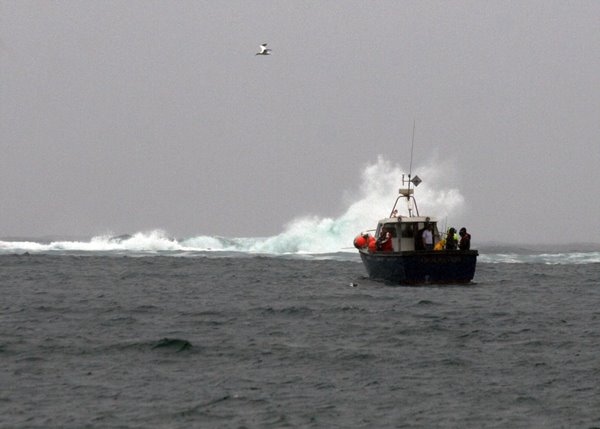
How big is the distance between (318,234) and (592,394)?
6814cm

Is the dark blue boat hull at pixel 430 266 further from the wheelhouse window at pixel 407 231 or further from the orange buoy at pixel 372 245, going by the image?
the wheelhouse window at pixel 407 231

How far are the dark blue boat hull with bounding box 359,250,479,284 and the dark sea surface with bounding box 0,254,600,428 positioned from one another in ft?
2.15

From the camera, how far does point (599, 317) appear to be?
2634cm

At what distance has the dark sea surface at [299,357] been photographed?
1399 cm

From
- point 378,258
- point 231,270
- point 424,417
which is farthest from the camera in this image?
point 231,270

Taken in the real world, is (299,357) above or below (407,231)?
below

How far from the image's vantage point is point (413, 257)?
33.9 metres

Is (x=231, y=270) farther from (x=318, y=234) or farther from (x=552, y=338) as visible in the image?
(x=318, y=234)

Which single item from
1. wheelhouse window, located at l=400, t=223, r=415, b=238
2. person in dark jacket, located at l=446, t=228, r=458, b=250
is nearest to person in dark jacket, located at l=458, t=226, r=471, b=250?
person in dark jacket, located at l=446, t=228, r=458, b=250

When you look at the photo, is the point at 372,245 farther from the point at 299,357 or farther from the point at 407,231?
the point at 299,357

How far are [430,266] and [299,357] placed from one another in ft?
53.5

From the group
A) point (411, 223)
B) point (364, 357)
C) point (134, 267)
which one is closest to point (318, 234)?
point (134, 267)

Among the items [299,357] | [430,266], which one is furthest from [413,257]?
[299,357]

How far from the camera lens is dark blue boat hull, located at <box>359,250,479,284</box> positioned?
3391cm
